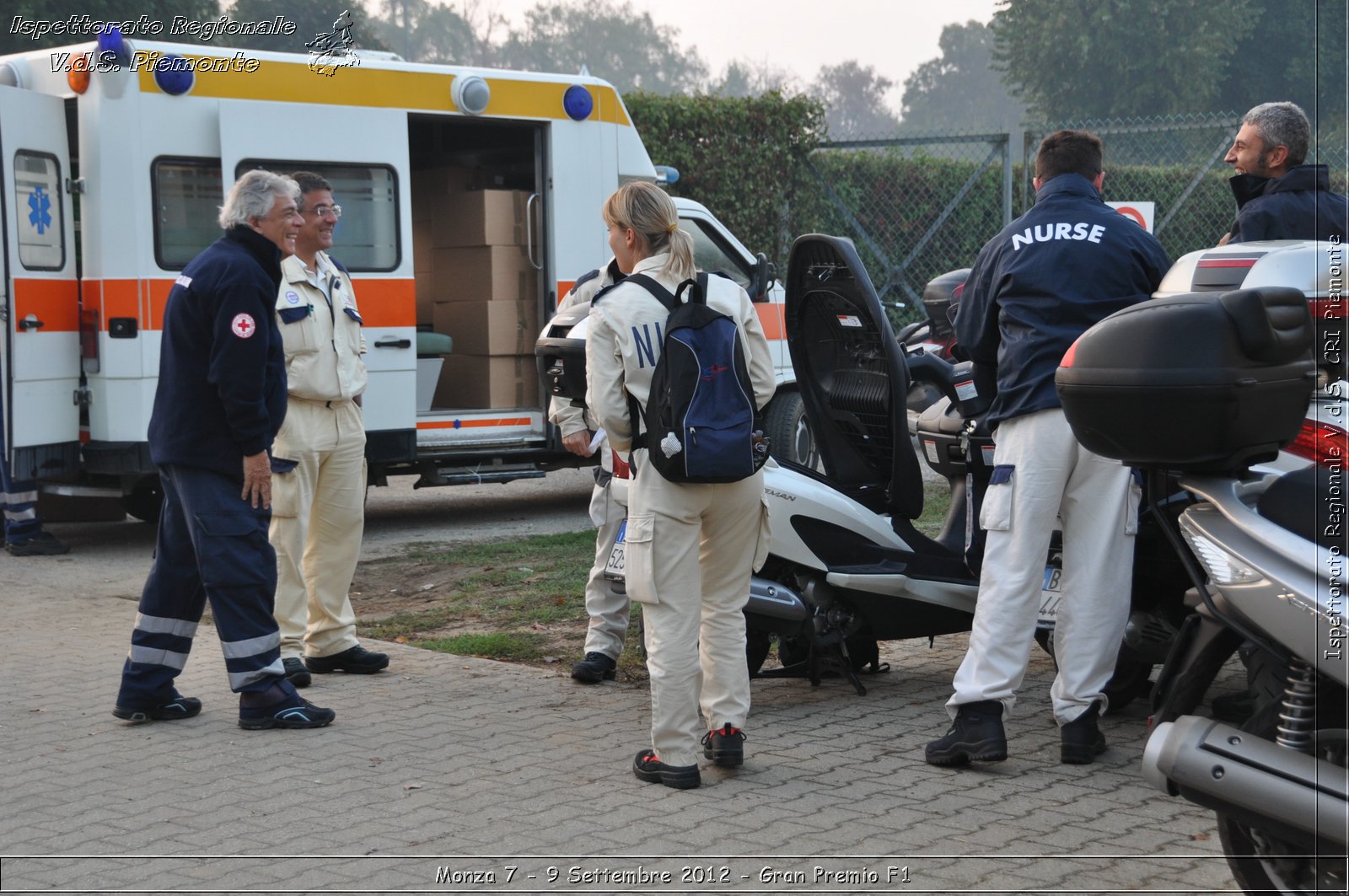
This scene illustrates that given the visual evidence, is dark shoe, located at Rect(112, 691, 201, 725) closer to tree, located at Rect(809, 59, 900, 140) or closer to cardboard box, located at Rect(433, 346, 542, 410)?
cardboard box, located at Rect(433, 346, 542, 410)

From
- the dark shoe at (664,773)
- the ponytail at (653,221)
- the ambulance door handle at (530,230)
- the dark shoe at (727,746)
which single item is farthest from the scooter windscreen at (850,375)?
the ambulance door handle at (530,230)

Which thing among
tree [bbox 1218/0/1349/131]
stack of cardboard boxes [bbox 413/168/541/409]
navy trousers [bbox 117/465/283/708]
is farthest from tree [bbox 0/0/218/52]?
tree [bbox 1218/0/1349/131]

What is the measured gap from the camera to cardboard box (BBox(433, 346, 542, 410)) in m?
11.1

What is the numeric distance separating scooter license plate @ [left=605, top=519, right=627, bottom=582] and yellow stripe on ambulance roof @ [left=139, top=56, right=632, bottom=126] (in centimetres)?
513

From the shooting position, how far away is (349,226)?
33.2 feet

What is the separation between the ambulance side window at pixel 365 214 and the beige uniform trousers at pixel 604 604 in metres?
4.56

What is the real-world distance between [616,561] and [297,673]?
1.45 metres

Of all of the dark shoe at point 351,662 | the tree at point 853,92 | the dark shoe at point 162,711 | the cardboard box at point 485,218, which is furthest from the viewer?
the tree at point 853,92

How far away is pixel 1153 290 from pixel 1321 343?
88 cm

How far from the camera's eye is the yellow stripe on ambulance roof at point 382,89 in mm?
9516

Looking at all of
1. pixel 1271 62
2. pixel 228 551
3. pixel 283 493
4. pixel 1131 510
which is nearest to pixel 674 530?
pixel 1131 510

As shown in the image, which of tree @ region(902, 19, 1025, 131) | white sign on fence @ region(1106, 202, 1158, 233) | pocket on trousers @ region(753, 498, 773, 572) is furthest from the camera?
tree @ region(902, 19, 1025, 131)

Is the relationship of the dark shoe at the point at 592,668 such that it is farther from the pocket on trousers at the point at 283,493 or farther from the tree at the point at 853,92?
the tree at the point at 853,92

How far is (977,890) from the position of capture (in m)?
3.75
